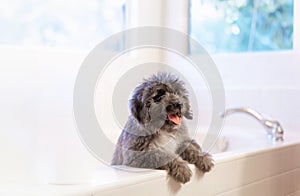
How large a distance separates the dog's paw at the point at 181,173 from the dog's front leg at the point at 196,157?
59 millimetres

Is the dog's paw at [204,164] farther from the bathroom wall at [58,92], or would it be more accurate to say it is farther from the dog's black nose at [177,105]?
the bathroom wall at [58,92]

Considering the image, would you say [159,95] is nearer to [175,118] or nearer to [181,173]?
[175,118]

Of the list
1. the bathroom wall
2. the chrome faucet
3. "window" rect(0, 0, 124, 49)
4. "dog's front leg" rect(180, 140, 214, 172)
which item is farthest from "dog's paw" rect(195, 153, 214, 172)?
"window" rect(0, 0, 124, 49)

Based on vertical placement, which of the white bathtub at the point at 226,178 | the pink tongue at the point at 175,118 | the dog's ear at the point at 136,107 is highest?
the dog's ear at the point at 136,107

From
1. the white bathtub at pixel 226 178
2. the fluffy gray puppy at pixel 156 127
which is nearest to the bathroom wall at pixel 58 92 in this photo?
the white bathtub at pixel 226 178

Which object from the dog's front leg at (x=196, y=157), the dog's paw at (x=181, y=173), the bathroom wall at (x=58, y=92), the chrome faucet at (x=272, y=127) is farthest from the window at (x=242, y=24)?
the dog's paw at (x=181, y=173)

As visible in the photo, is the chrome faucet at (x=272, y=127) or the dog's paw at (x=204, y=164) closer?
the dog's paw at (x=204, y=164)

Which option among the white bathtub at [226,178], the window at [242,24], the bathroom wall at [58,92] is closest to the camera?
the white bathtub at [226,178]

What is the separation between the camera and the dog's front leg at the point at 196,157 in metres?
0.94

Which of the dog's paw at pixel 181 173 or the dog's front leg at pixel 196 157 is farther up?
the dog's front leg at pixel 196 157

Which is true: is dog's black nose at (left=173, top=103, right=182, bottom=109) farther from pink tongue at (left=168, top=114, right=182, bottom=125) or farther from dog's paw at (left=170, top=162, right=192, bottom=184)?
dog's paw at (left=170, top=162, right=192, bottom=184)

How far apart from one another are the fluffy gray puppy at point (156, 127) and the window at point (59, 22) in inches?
31.6

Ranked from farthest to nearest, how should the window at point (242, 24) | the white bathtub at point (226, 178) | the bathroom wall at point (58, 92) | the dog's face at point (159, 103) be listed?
the window at point (242, 24), the bathroom wall at point (58, 92), the dog's face at point (159, 103), the white bathtub at point (226, 178)

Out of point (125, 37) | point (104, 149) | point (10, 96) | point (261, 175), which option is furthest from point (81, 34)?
point (261, 175)
